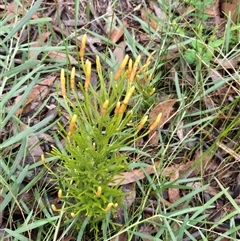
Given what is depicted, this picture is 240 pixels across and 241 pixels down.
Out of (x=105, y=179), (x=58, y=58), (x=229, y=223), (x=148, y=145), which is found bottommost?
(x=229, y=223)

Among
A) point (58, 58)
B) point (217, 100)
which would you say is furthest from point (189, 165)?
point (58, 58)

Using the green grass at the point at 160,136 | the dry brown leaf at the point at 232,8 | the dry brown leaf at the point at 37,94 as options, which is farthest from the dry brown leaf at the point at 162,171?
the dry brown leaf at the point at 232,8

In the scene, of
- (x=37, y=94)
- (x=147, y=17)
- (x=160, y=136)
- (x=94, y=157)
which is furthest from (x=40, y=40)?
(x=94, y=157)

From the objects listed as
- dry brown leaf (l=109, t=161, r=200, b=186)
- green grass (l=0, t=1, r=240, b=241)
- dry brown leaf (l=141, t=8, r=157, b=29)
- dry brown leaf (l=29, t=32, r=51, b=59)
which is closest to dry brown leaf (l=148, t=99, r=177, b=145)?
green grass (l=0, t=1, r=240, b=241)

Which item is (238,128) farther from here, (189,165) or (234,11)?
(234,11)

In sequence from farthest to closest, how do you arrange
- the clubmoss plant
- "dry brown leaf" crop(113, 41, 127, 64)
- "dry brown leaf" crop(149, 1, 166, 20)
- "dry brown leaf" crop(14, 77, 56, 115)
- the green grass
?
"dry brown leaf" crop(149, 1, 166, 20) < "dry brown leaf" crop(113, 41, 127, 64) < "dry brown leaf" crop(14, 77, 56, 115) < the green grass < the clubmoss plant

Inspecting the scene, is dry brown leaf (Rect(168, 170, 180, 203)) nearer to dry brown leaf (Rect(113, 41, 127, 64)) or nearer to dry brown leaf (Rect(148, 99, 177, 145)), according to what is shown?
dry brown leaf (Rect(148, 99, 177, 145))

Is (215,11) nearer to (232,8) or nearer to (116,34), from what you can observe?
(232,8)
